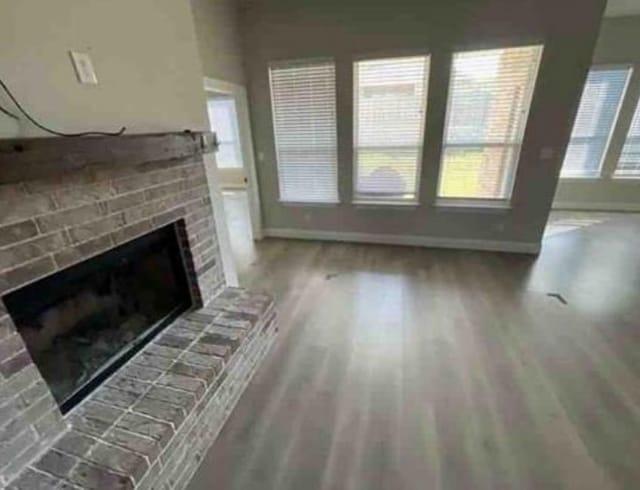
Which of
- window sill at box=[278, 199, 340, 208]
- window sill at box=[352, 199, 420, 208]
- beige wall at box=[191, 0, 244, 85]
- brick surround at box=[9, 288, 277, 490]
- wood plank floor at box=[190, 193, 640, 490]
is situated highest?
beige wall at box=[191, 0, 244, 85]

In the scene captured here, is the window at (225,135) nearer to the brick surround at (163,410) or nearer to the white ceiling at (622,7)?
the brick surround at (163,410)

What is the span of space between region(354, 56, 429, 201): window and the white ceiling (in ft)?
9.26

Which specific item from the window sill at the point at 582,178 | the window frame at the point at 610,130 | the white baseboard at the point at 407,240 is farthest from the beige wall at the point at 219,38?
the window sill at the point at 582,178

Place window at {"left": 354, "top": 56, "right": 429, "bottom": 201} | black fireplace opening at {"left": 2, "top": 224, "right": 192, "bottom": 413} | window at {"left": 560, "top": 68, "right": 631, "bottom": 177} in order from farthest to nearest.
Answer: window at {"left": 560, "top": 68, "right": 631, "bottom": 177} < window at {"left": 354, "top": 56, "right": 429, "bottom": 201} < black fireplace opening at {"left": 2, "top": 224, "right": 192, "bottom": 413}

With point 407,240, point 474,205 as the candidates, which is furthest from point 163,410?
point 474,205

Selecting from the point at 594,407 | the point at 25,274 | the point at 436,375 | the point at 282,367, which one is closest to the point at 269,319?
the point at 282,367

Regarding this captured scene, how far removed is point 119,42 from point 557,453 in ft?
10.7

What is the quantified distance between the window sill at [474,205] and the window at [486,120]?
52 mm

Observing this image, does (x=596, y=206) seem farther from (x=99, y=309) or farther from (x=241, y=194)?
(x=99, y=309)

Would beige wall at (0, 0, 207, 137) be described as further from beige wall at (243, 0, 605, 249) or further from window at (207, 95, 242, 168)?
window at (207, 95, 242, 168)

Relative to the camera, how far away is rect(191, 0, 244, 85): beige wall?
3.40 metres

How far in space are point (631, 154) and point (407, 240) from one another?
14.1ft

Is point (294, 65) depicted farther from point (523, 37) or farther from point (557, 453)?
point (557, 453)

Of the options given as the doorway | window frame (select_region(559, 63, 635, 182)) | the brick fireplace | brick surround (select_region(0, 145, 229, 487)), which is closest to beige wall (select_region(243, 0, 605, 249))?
the doorway
